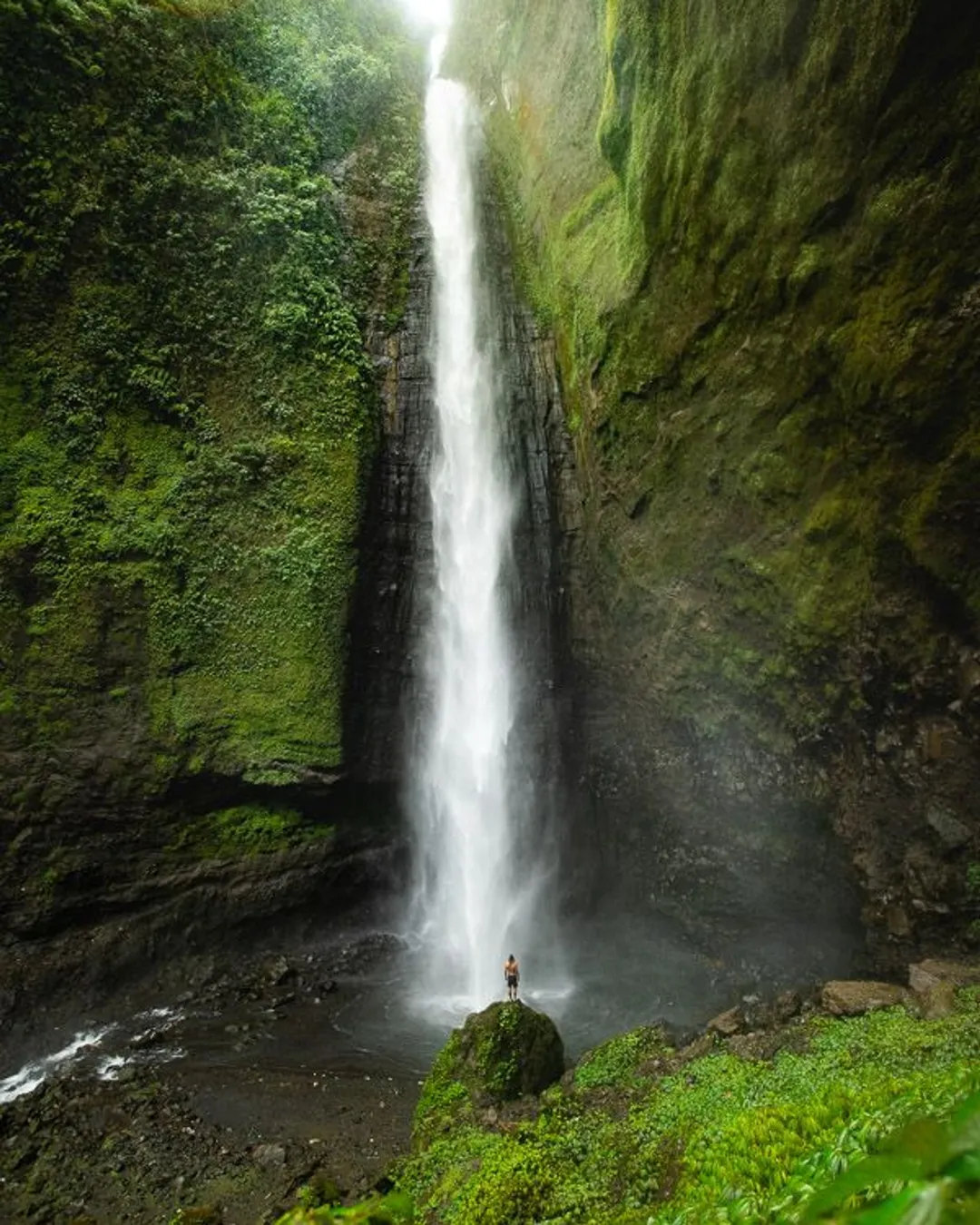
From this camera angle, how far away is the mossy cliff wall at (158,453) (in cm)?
1105

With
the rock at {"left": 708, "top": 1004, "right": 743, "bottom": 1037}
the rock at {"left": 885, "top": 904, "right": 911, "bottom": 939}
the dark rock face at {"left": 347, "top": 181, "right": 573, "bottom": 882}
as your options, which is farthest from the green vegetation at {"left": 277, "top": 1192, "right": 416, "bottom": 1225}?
the dark rock face at {"left": 347, "top": 181, "right": 573, "bottom": 882}

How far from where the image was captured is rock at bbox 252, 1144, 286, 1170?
727cm

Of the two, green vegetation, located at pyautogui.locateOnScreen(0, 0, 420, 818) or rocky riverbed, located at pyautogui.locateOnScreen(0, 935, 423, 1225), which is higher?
green vegetation, located at pyautogui.locateOnScreen(0, 0, 420, 818)

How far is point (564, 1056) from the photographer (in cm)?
861

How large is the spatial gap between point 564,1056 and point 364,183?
16806mm

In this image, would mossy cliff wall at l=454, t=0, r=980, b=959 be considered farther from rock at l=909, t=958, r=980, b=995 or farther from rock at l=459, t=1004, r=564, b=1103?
rock at l=459, t=1004, r=564, b=1103

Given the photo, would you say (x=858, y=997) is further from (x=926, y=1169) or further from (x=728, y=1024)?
(x=926, y=1169)

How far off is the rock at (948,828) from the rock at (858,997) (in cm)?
170

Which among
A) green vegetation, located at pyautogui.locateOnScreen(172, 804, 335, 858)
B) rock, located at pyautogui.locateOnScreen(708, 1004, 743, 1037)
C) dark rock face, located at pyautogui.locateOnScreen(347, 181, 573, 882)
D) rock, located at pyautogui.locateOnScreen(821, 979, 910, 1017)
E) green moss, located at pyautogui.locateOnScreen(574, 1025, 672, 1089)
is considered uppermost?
dark rock face, located at pyautogui.locateOnScreen(347, 181, 573, 882)

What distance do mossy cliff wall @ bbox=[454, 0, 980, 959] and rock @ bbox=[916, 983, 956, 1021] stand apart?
1.49 m

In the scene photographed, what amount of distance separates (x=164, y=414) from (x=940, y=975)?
13.2 m

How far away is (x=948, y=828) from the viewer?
8398 mm

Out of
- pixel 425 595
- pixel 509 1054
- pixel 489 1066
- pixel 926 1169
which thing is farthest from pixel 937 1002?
pixel 425 595

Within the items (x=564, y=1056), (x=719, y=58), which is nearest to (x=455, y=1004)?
(x=564, y=1056)
